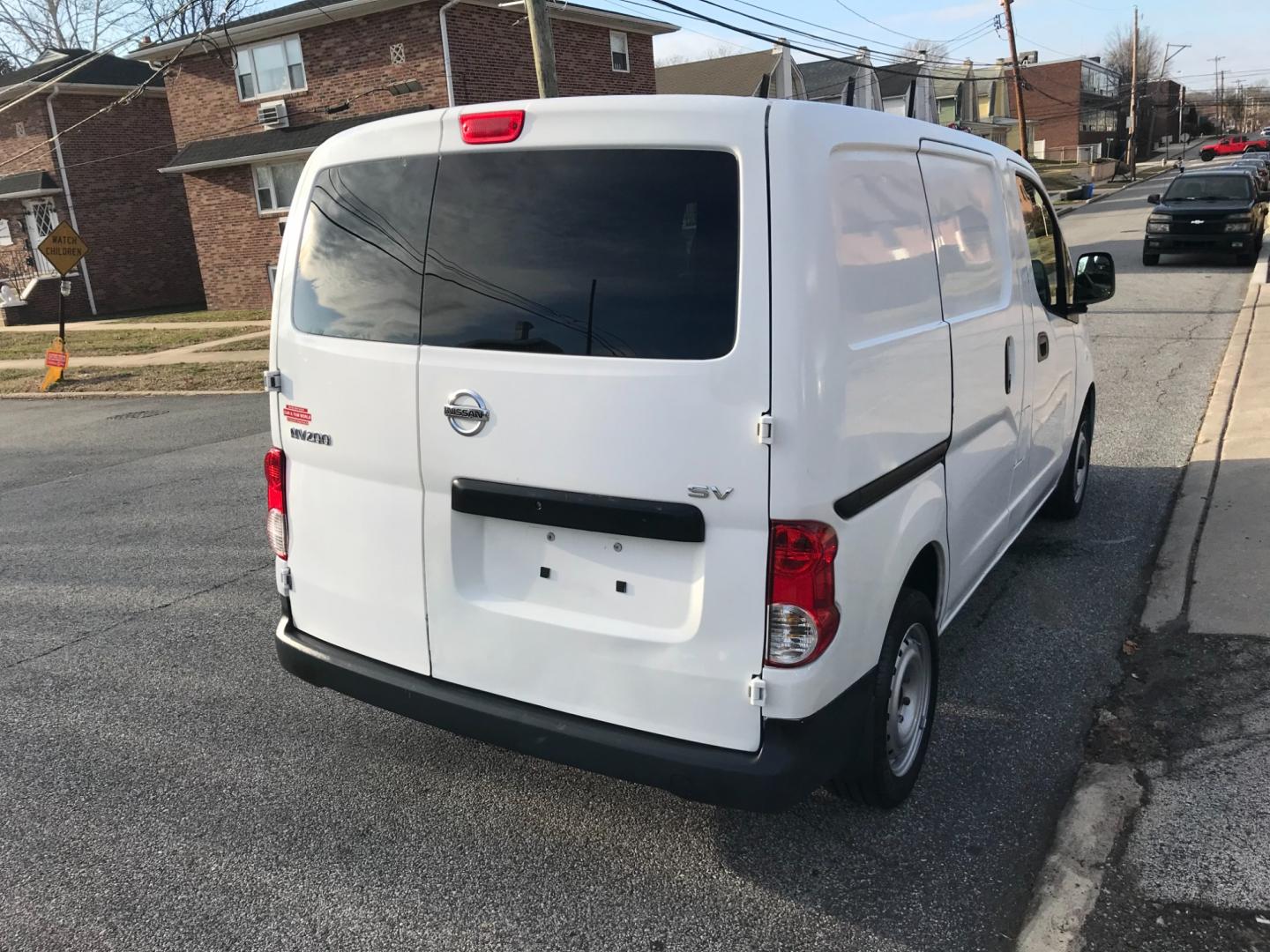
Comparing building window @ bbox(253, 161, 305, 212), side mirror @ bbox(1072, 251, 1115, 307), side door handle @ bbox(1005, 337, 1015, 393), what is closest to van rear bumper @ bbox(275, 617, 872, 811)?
side door handle @ bbox(1005, 337, 1015, 393)

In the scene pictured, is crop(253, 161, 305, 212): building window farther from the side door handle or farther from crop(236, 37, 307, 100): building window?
the side door handle

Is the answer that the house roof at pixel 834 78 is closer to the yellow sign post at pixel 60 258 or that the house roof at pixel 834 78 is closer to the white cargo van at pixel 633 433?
the yellow sign post at pixel 60 258

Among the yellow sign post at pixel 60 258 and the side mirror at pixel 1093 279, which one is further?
the yellow sign post at pixel 60 258

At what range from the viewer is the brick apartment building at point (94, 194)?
2956 centimetres

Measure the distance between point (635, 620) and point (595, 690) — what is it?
262 mm

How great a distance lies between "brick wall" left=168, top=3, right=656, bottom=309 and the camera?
2219 centimetres

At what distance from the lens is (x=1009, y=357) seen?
→ 4043mm

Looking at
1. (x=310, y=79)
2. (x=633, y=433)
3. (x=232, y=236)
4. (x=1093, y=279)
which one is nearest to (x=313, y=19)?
(x=310, y=79)

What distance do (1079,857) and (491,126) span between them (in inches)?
108

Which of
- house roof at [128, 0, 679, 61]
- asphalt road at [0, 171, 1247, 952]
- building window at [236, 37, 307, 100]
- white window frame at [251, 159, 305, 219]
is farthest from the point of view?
white window frame at [251, 159, 305, 219]

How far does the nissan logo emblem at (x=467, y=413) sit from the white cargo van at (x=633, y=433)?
0.6 inches

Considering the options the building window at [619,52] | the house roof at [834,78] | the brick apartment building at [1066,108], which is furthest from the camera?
the brick apartment building at [1066,108]

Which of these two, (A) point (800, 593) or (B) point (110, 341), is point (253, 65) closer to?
(B) point (110, 341)

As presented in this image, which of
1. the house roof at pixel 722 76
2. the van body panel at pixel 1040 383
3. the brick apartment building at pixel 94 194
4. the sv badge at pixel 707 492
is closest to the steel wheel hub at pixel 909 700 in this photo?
the sv badge at pixel 707 492
